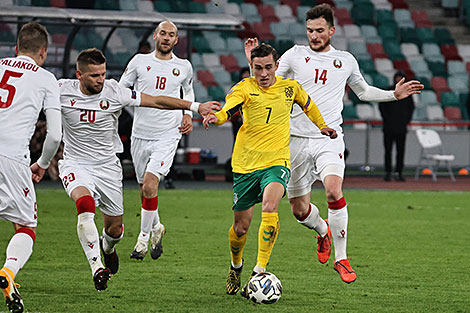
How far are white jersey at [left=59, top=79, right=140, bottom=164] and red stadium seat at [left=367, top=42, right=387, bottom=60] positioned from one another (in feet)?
66.4

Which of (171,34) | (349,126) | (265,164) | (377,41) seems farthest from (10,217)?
(377,41)

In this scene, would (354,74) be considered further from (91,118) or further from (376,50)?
(376,50)

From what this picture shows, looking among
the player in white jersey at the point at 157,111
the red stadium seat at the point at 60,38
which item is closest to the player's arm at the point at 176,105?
the player in white jersey at the point at 157,111

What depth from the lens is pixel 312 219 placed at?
8.76 m

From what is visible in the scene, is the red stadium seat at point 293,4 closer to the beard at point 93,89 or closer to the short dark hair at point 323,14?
the short dark hair at point 323,14

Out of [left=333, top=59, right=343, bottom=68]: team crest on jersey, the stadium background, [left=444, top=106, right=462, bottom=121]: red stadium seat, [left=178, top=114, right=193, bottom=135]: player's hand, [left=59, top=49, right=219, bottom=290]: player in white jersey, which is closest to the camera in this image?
[left=59, top=49, right=219, bottom=290]: player in white jersey

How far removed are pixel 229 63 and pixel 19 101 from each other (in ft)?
63.9

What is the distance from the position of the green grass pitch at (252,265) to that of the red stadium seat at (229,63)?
11166mm

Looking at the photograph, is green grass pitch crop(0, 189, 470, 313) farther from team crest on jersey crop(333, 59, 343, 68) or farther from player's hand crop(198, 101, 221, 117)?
team crest on jersey crop(333, 59, 343, 68)

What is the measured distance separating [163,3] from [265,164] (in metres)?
18.9

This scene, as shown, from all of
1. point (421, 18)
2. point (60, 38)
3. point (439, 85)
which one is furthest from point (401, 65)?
point (60, 38)

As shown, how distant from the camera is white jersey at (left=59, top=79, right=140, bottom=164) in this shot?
7.53 m

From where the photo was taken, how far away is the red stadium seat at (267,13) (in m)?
26.9

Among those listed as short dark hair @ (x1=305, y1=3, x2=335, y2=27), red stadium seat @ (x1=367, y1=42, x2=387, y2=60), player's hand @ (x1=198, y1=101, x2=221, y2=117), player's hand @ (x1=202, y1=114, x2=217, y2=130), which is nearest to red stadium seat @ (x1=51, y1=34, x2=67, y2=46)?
short dark hair @ (x1=305, y1=3, x2=335, y2=27)
